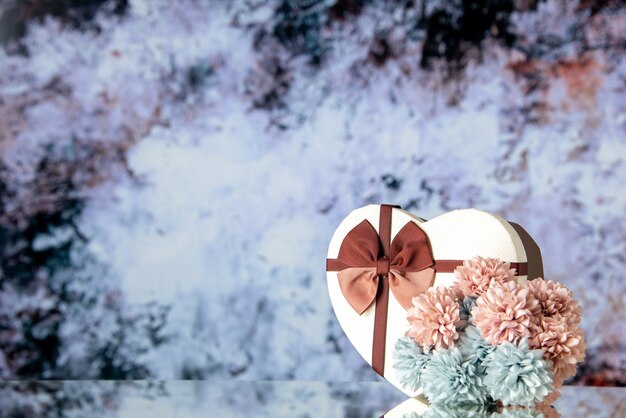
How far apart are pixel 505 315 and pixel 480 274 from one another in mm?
117

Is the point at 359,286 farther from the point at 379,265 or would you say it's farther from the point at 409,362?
the point at 409,362

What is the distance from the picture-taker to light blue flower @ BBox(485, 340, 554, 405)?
1.16m

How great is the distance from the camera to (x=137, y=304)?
2.73 metres

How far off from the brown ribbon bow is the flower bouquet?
15 cm

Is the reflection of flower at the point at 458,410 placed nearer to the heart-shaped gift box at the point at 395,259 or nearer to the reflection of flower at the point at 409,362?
the reflection of flower at the point at 409,362

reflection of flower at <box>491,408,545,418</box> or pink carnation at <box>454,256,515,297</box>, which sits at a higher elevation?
pink carnation at <box>454,256,515,297</box>

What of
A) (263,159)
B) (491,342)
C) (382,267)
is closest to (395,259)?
(382,267)

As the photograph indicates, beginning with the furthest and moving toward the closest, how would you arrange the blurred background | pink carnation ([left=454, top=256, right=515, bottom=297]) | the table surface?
the blurred background < the table surface < pink carnation ([left=454, top=256, right=515, bottom=297])

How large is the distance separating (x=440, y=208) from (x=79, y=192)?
3.63ft

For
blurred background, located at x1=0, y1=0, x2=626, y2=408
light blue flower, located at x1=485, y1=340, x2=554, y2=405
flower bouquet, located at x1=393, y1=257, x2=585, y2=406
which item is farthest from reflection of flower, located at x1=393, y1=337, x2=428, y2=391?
blurred background, located at x1=0, y1=0, x2=626, y2=408

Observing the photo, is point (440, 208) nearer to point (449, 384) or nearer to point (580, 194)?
point (580, 194)

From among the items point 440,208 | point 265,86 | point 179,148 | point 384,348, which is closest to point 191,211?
point 179,148

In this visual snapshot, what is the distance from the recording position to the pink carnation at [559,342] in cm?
121

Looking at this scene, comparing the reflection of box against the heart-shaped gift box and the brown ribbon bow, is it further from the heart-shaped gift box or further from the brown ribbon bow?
the brown ribbon bow
